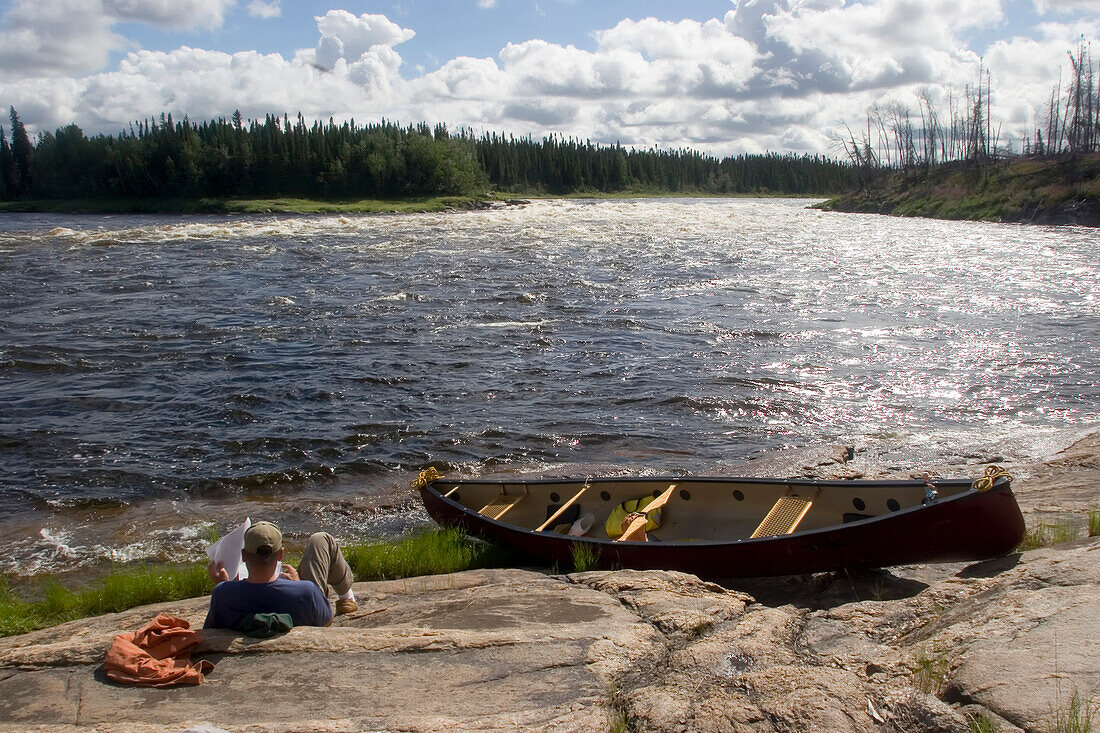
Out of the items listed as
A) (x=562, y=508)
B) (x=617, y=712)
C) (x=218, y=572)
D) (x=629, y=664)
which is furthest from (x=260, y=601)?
(x=562, y=508)

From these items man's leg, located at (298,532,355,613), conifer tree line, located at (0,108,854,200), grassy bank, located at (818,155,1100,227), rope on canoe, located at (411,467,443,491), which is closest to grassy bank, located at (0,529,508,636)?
rope on canoe, located at (411,467,443,491)

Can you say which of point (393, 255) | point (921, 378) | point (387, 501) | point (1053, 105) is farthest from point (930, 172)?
point (387, 501)

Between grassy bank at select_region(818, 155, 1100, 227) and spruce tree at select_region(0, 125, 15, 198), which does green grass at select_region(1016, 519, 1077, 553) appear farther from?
spruce tree at select_region(0, 125, 15, 198)

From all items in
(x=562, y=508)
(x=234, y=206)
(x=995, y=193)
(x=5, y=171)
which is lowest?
(x=562, y=508)

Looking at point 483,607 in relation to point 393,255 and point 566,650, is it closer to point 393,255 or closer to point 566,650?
point 566,650

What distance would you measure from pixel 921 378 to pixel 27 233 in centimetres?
5038

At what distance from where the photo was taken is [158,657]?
5.25m

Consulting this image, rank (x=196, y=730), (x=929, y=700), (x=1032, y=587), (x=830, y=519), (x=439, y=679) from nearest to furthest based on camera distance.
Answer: (x=196, y=730) < (x=929, y=700) < (x=439, y=679) < (x=1032, y=587) < (x=830, y=519)

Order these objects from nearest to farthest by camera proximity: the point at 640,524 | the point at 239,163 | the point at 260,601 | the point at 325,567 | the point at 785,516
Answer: the point at 260,601 → the point at 325,567 → the point at 785,516 → the point at 640,524 → the point at 239,163

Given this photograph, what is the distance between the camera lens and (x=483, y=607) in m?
6.48

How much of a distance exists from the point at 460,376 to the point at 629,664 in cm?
1238

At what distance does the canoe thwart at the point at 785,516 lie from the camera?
784 centimetres

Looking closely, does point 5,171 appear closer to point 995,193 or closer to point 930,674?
point 995,193

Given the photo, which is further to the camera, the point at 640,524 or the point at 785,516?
the point at 640,524
